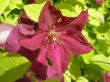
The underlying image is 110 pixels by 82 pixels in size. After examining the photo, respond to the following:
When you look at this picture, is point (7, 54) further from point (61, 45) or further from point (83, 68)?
point (83, 68)

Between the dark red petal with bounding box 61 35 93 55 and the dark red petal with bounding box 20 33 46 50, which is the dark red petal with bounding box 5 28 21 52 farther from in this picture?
the dark red petal with bounding box 61 35 93 55

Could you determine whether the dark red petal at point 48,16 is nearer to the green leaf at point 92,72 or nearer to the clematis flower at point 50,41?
the clematis flower at point 50,41

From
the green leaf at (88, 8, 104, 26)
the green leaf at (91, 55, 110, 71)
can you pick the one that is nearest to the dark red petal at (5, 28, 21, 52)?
the green leaf at (91, 55, 110, 71)

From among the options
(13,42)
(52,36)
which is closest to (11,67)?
(13,42)

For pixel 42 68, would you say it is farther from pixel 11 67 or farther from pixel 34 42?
pixel 11 67

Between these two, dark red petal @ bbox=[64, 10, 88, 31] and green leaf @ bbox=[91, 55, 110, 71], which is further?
green leaf @ bbox=[91, 55, 110, 71]

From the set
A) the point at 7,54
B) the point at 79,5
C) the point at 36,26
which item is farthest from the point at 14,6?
the point at 7,54

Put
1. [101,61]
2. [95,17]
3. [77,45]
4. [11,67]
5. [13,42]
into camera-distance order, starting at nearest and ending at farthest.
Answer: [11,67]
[13,42]
[77,45]
[101,61]
[95,17]
